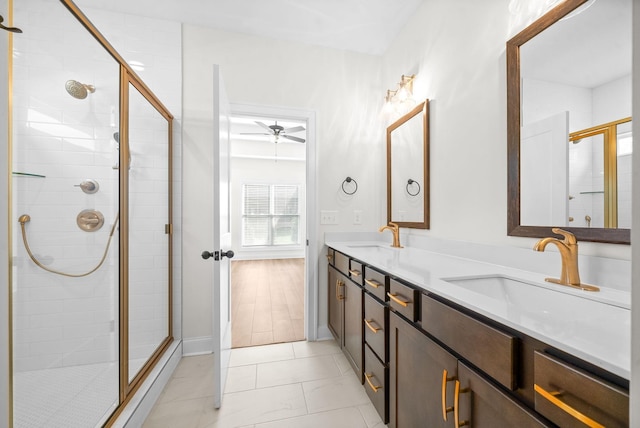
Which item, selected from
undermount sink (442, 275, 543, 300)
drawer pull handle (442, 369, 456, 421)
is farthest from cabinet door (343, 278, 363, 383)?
drawer pull handle (442, 369, 456, 421)

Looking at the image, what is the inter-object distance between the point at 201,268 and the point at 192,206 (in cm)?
52

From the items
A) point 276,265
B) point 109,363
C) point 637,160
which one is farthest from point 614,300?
point 276,265

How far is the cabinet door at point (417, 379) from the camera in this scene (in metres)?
0.81

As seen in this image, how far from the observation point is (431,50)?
5.67 feet

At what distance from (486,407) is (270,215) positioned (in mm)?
5724

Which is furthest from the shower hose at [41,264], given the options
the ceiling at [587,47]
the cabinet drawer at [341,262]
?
the ceiling at [587,47]

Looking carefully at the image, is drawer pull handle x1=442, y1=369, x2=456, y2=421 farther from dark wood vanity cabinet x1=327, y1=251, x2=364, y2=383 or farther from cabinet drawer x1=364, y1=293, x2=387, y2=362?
dark wood vanity cabinet x1=327, y1=251, x2=364, y2=383

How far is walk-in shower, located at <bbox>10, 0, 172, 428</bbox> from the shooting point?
101cm

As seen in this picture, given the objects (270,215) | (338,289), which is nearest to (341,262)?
(338,289)

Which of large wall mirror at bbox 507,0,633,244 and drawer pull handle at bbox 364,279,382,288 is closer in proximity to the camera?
large wall mirror at bbox 507,0,633,244

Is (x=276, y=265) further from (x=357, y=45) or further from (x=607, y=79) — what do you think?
Answer: (x=607, y=79)

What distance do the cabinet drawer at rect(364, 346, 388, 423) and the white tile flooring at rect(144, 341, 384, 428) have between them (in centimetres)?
14

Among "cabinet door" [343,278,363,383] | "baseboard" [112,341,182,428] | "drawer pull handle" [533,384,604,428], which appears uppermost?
"drawer pull handle" [533,384,604,428]

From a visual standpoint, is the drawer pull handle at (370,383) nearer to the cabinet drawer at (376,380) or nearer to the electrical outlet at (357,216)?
the cabinet drawer at (376,380)
